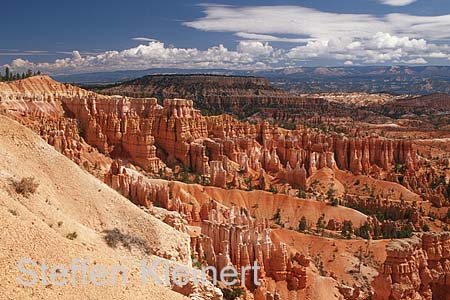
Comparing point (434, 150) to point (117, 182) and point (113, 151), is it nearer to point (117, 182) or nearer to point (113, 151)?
point (113, 151)

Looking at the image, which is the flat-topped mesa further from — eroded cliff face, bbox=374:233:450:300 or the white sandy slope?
the white sandy slope

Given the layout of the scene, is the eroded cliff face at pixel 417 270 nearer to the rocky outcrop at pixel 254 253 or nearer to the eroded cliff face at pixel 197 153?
the rocky outcrop at pixel 254 253

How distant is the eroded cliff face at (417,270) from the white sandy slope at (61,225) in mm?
11650

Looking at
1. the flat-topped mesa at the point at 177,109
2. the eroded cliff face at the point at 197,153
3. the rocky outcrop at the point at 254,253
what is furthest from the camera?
the flat-topped mesa at the point at 177,109

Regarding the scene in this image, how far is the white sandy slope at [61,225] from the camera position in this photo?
43.9 feet

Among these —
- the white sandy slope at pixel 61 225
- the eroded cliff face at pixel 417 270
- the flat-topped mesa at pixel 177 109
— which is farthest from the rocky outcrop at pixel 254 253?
the flat-topped mesa at pixel 177 109

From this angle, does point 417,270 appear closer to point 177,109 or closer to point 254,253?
point 254,253

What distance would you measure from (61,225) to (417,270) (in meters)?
20.0

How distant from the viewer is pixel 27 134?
20.9 metres

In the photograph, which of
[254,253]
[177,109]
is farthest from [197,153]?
[254,253]

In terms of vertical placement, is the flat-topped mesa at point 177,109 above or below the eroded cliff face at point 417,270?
above

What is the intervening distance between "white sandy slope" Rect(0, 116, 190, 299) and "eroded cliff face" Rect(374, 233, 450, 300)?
11.6 m

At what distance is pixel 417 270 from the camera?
2730 cm

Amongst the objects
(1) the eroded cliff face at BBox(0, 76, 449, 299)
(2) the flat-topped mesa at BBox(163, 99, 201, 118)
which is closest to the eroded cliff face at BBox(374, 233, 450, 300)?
(1) the eroded cliff face at BBox(0, 76, 449, 299)
